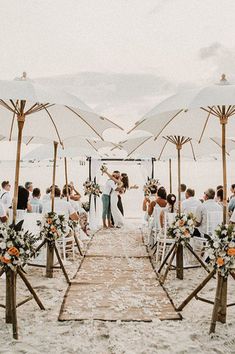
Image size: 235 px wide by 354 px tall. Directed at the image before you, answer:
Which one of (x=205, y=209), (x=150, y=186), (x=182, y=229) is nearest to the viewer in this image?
(x=182, y=229)

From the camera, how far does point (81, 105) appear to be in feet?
14.0

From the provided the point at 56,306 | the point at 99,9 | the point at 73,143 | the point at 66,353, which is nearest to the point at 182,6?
the point at 99,9

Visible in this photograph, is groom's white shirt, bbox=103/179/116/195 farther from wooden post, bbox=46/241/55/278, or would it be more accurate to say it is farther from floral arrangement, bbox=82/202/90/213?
wooden post, bbox=46/241/55/278

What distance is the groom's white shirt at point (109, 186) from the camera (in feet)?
46.3

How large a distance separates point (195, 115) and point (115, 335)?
328 cm

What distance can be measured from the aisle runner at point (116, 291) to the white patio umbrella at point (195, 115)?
5.12ft

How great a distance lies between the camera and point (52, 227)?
6.54m

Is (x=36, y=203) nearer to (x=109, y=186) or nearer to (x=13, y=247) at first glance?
(x=109, y=186)

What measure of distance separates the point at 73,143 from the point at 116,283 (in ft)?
10.1

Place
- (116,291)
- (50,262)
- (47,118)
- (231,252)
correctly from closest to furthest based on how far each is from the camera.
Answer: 1. (231,252)
2. (47,118)
3. (116,291)
4. (50,262)

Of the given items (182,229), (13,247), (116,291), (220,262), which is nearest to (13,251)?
(13,247)

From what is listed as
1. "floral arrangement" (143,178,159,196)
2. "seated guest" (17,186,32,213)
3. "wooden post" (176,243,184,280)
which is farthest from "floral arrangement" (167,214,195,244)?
"floral arrangement" (143,178,159,196)

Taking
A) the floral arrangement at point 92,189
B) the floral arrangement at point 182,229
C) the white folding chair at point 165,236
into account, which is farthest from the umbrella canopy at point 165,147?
the floral arrangement at point 92,189

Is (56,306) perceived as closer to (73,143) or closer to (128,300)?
(128,300)
